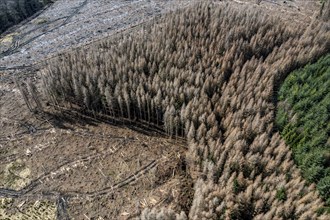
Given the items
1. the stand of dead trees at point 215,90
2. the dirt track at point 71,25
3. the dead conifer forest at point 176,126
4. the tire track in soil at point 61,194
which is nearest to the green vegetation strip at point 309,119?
the dead conifer forest at point 176,126

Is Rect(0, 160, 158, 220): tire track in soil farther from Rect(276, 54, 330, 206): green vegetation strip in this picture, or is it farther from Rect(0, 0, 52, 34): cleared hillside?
Rect(0, 0, 52, 34): cleared hillside

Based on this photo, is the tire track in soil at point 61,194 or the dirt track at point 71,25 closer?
the tire track in soil at point 61,194

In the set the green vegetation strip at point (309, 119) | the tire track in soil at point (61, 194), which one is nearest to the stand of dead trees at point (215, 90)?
the green vegetation strip at point (309, 119)

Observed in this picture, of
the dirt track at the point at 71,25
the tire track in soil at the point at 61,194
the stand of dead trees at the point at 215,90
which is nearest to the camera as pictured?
the stand of dead trees at the point at 215,90

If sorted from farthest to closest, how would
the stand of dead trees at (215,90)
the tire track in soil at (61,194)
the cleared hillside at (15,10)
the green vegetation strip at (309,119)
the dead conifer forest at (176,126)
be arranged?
the cleared hillside at (15,10)
the tire track in soil at (61,194)
the green vegetation strip at (309,119)
the dead conifer forest at (176,126)
the stand of dead trees at (215,90)

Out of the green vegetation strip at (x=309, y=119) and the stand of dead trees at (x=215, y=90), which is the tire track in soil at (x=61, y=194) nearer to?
the stand of dead trees at (x=215, y=90)

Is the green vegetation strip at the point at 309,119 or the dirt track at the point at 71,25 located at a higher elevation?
the dirt track at the point at 71,25

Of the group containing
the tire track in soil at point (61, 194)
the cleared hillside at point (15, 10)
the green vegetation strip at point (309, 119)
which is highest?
the cleared hillside at point (15, 10)

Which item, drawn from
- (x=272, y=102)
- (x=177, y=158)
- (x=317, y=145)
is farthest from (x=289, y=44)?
(x=177, y=158)
